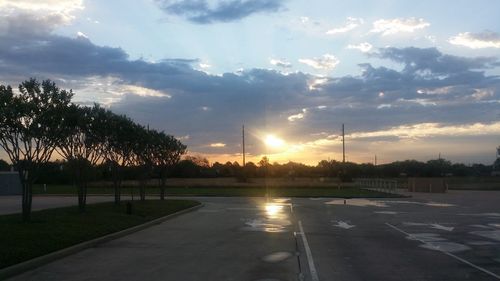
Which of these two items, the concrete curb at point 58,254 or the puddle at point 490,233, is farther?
the puddle at point 490,233

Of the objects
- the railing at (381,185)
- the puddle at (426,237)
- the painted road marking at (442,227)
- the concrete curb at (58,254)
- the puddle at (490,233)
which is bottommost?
the puddle at (490,233)

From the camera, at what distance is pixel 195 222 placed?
23.4 metres

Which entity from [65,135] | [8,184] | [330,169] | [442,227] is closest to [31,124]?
[65,135]

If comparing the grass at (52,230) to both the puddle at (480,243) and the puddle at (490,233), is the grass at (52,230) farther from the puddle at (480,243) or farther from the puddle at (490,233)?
the puddle at (490,233)

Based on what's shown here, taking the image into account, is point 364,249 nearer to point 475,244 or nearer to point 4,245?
point 475,244

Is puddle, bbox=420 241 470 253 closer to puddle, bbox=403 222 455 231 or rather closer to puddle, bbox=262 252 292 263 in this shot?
puddle, bbox=262 252 292 263

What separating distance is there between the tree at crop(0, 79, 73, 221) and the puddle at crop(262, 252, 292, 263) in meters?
7.61

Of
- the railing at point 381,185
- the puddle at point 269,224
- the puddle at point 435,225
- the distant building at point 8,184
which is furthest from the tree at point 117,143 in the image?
the railing at point 381,185

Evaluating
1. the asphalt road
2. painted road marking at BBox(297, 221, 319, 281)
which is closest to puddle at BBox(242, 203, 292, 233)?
the asphalt road

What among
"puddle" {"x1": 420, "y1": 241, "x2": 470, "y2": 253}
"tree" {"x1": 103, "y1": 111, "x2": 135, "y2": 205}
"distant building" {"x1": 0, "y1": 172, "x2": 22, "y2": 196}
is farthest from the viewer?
→ "distant building" {"x1": 0, "y1": 172, "x2": 22, "y2": 196}

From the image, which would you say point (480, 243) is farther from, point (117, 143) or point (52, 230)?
point (117, 143)

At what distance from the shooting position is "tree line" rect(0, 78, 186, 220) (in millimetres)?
16812

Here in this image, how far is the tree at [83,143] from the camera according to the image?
21.6 m

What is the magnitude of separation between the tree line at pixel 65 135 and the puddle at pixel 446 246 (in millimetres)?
11097
